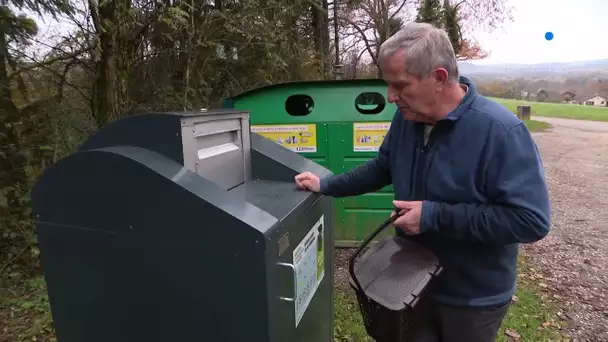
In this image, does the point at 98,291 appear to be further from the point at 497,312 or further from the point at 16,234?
the point at 16,234

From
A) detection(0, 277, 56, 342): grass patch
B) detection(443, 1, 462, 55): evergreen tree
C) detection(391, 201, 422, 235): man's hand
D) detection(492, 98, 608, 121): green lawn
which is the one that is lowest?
detection(0, 277, 56, 342): grass patch

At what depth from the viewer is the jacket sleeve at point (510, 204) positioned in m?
1.29

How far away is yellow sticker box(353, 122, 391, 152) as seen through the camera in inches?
156

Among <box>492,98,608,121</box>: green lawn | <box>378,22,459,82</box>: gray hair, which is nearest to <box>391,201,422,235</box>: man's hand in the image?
<box>378,22,459,82</box>: gray hair

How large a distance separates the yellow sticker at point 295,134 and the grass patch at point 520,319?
135cm

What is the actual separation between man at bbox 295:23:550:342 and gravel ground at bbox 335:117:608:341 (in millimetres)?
2205

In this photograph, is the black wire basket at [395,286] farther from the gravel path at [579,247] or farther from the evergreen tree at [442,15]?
the evergreen tree at [442,15]

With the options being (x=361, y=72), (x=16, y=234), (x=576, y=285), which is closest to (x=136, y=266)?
(x=16, y=234)

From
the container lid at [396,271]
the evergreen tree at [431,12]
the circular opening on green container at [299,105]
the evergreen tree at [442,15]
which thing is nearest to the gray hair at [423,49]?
the container lid at [396,271]

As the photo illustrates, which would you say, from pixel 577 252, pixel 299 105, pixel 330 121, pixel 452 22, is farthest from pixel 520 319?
pixel 452 22

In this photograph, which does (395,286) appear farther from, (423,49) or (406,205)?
(423,49)

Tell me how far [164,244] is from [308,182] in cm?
68

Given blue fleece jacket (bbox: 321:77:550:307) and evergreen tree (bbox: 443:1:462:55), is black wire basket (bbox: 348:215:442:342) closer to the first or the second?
blue fleece jacket (bbox: 321:77:550:307)

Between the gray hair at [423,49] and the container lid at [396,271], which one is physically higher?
the gray hair at [423,49]
